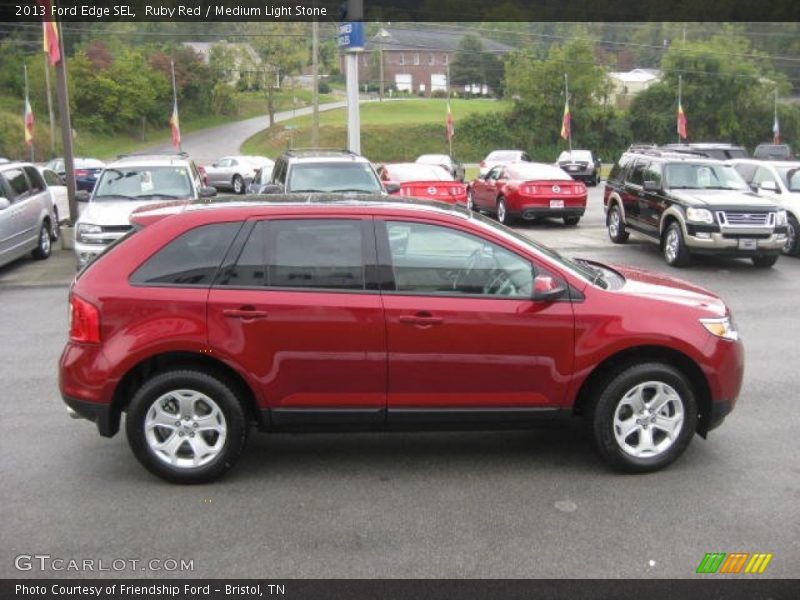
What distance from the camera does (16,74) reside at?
6347 centimetres

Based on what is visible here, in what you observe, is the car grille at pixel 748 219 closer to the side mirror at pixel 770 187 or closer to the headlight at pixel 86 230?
the side mirror at pixel 770 187

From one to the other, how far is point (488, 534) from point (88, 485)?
245 cm

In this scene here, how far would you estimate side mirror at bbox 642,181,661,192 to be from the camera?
13.9m

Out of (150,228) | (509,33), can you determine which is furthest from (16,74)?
(150,228)

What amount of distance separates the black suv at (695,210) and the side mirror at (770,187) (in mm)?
1197

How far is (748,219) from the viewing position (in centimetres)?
1259

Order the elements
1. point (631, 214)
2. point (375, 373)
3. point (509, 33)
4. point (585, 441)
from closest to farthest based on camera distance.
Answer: point (375, 373), point (585, 441), point (631, 214), point (509, 33)

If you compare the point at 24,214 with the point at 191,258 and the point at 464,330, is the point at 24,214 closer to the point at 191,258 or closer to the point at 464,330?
the point at 191,258

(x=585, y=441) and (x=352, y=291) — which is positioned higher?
(x=352, y=291)

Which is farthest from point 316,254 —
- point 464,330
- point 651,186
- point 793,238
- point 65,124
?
point 65,124

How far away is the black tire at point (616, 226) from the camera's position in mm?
15906

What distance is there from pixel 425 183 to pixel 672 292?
12.5m

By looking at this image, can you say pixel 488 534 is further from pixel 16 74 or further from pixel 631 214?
pixel 16 74

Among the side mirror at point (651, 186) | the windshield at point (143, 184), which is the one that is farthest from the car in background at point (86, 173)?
the side mirror at point (651, 186)
